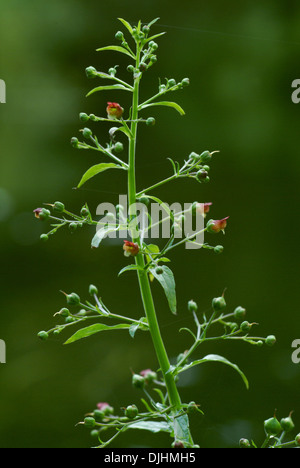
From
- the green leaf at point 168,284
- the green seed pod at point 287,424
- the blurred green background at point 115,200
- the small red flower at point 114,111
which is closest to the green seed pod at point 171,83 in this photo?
the small red flower at point 114,111

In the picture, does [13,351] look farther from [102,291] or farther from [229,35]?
[229,35]

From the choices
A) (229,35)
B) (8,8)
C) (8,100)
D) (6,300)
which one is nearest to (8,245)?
(6,300)

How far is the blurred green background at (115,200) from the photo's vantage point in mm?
945

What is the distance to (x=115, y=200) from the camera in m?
0.98

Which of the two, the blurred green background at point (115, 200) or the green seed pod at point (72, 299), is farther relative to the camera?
the blurred green background at point (115, 200)

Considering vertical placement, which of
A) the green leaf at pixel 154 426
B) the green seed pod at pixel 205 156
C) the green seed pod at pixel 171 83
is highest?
the green seed pod at pixel 171 83

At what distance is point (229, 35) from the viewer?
98cm

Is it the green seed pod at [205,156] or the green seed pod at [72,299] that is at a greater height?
the green seed pod at [205,156]

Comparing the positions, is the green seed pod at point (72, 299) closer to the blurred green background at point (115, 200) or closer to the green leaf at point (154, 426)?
the green leaf at point (154, 426)

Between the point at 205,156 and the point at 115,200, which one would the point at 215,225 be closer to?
the point at 205,156

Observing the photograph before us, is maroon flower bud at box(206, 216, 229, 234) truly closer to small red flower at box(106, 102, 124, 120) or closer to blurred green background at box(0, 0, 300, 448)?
small red flower at box(106, 102, 124, 120)

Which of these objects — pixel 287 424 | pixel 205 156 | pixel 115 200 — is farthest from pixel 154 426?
pixel 115 200

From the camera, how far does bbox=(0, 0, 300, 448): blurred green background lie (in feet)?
3.10
